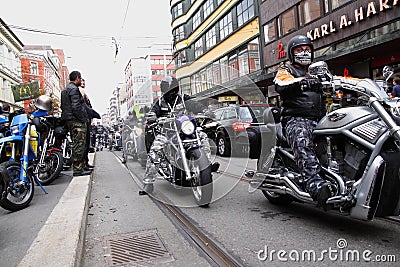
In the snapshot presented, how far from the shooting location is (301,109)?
372 cm

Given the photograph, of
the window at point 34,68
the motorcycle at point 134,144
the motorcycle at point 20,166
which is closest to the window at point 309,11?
the motorcycle at point 134,144

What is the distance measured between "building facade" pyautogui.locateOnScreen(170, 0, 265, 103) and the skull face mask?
1.72 m

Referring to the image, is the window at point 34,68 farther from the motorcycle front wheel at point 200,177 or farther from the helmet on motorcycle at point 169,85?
the motorcycle front wheel at point 200,177

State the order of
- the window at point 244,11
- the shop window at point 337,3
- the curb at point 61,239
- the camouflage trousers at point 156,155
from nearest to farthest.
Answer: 1. the curb at point 61,239
2. the camouflage trousers at point 156,155
3. the shop window at point 337,3
4. the window at point 244,11

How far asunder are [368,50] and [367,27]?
42.1 inches

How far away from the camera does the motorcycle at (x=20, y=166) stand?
4.49m

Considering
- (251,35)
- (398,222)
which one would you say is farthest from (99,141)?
(398,222)

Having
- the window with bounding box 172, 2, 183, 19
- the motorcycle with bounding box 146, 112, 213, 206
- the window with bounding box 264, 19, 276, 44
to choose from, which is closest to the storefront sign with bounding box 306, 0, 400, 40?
the window with bounding box 264, 19, 276, 44

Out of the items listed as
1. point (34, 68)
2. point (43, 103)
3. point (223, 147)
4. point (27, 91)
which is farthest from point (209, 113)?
point (34, 68)

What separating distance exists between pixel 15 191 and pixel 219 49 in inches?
1008

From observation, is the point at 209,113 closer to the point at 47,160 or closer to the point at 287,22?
the point at 47,160

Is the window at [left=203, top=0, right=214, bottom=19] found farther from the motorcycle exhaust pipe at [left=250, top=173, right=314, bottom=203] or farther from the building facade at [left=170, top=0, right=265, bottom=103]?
the motorcycle exhaust pipe at [left=250, top=173, right=314, bottom=203]

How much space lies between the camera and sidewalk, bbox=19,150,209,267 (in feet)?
9.62

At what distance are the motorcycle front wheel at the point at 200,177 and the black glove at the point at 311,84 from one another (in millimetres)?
1719
